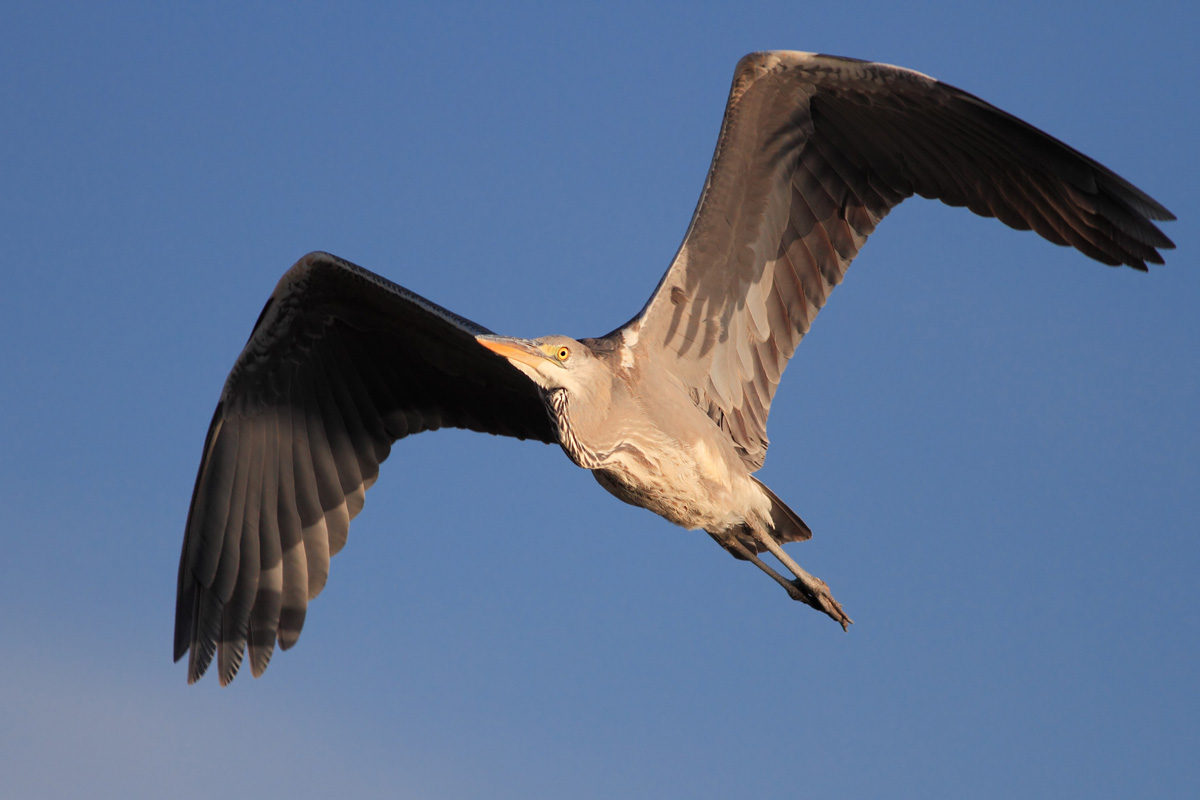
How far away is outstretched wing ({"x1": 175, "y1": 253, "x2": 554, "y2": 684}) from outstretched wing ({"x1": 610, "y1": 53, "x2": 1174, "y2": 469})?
156 centimetres

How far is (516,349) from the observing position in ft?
23.1

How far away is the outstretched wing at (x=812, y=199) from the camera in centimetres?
707

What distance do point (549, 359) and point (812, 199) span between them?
233cm

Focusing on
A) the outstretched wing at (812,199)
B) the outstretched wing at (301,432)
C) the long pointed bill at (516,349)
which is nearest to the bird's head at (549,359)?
the long pointed bill at (516,349)

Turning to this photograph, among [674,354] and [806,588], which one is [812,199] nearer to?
[674,354]

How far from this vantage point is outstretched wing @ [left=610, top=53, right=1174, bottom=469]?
23.2 ft

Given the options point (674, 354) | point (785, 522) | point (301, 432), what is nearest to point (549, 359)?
point (674, 354)

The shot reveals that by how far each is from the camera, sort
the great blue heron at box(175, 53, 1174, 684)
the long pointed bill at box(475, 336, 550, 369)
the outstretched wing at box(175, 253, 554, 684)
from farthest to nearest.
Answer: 1. the outstretched wing at box(175, 253, 554, 684)
2. the great blue heron at box(175, 53, 1174, 684)
3. the long pointed bill at box(475, 336, 550, 369)

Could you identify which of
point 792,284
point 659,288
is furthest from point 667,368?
point 792,284

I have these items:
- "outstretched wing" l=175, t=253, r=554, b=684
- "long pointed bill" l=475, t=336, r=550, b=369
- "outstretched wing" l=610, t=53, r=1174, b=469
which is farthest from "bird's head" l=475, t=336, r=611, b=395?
"outstretched wing" l=175, t=253, r=554, b=684

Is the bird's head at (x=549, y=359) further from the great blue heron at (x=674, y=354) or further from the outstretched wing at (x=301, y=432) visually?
the outstretched wing at (x=301, y=432)

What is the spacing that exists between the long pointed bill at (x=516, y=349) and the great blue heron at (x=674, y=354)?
1cm

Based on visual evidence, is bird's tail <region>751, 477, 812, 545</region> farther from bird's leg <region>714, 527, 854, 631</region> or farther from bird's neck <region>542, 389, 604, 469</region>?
bird's neck <region>542, 389, 604, 469</region>

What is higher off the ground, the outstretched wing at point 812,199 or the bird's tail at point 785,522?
the outstretched wing at point 812,199
